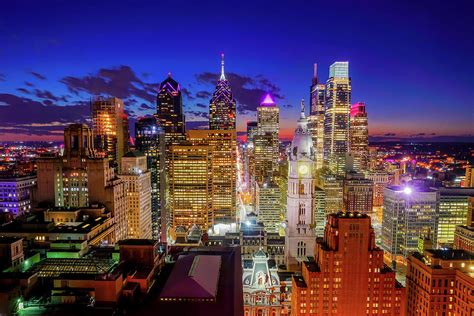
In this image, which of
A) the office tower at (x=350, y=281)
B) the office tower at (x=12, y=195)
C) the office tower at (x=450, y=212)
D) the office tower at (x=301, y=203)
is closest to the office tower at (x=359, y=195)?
the office tower at (x=450, y=212)

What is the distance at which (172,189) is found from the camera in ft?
479

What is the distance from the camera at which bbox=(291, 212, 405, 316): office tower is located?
60.9m

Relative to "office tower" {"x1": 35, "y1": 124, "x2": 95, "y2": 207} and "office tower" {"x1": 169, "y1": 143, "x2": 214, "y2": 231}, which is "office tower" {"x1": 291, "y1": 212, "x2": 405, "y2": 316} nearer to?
"office tower" {"x1": 35, "y1": 124, "x2": 95, "y2": 207}

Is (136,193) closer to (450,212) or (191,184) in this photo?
(191,184)

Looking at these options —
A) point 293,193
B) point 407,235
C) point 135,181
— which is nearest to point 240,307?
point 293,193

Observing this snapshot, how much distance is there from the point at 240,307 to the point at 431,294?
43505 mm

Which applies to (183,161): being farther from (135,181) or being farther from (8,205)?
(8,205)

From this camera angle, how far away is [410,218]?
11400 cm

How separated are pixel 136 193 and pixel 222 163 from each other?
63533 millimetres

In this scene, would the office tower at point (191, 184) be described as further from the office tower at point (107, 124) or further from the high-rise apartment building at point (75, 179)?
the high-rise apartment building at point (75, 179)

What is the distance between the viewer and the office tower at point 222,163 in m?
157

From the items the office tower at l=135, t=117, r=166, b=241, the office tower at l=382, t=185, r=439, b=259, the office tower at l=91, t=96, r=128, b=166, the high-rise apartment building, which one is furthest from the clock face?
the office tower at l=91, t=96, r=128, b=166

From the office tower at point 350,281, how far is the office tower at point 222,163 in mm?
95819

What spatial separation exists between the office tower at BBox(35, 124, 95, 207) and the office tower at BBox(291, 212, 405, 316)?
53694 mm
